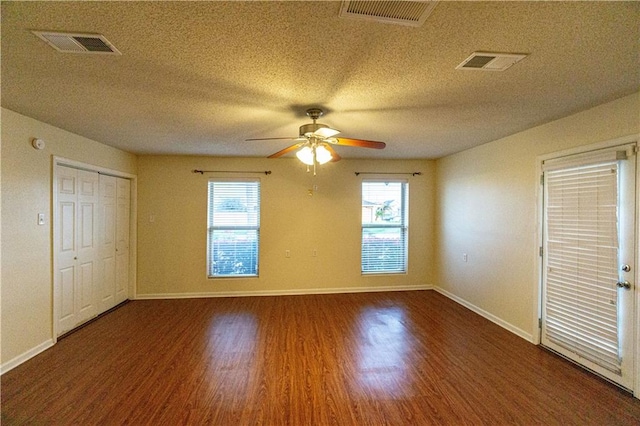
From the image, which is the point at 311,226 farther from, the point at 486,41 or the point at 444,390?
the point at 486,41

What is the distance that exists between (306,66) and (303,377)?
2.58 meters

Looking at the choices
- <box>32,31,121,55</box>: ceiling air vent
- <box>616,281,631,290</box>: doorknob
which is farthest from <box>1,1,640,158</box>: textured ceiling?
<box>616,281,631,290</box>: doorknob

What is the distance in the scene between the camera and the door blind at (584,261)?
2393 mm

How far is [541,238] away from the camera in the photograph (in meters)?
3.05

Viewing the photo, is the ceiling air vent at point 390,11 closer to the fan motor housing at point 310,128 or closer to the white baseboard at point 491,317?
the fan motor housing at point 310,128

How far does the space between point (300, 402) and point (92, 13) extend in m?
2.80

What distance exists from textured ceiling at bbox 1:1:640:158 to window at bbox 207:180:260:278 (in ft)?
5.99

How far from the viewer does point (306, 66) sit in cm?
178

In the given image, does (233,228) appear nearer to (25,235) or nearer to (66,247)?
(66,247)

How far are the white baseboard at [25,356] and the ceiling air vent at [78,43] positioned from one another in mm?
2890

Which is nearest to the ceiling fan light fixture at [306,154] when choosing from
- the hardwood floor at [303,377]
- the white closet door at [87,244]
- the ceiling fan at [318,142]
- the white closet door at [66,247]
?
the ceiling fan at [318,142]

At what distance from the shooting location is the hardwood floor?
2.01 metres

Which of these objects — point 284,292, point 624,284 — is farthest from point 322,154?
point 284,292

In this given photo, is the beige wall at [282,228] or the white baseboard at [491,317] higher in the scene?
the beige wall at [282,228]
